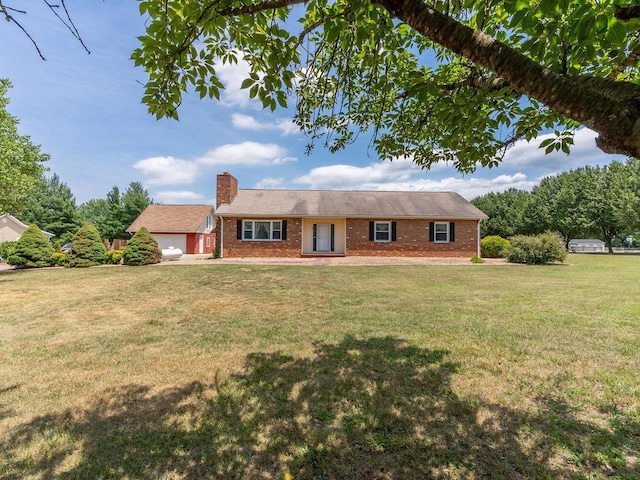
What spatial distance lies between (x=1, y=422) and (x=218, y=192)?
18.2 meters

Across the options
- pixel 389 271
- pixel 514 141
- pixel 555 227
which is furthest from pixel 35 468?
pixel 555 227

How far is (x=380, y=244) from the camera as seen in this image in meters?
19.5

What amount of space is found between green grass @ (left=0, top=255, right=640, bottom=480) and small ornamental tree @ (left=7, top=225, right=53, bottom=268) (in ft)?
37.3

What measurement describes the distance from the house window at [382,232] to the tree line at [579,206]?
63.9ft

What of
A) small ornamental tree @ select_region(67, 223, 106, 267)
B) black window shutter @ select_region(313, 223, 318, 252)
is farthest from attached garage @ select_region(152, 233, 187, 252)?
black window shutter @ select_region(313, 223, 318, 252)

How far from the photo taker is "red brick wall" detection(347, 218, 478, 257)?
19.5 m

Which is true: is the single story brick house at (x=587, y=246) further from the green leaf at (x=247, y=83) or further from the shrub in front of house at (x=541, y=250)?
the green leaf at (x=247, y=83)

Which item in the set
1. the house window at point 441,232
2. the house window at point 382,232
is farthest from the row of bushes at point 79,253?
the house window at point 441,232

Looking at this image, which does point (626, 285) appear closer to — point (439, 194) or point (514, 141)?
point (514, 141)

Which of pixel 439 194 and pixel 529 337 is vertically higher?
pixel 439 194

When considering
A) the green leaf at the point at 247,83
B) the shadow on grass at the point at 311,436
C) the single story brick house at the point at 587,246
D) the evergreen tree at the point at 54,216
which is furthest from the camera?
the single story brick house at the point at 587,246

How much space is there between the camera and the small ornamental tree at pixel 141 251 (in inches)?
623

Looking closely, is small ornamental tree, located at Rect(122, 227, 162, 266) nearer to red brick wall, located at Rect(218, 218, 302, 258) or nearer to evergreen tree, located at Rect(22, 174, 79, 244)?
red brick wall, located at Rect(218, 218, 302, 258)

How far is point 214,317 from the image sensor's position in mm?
6090
